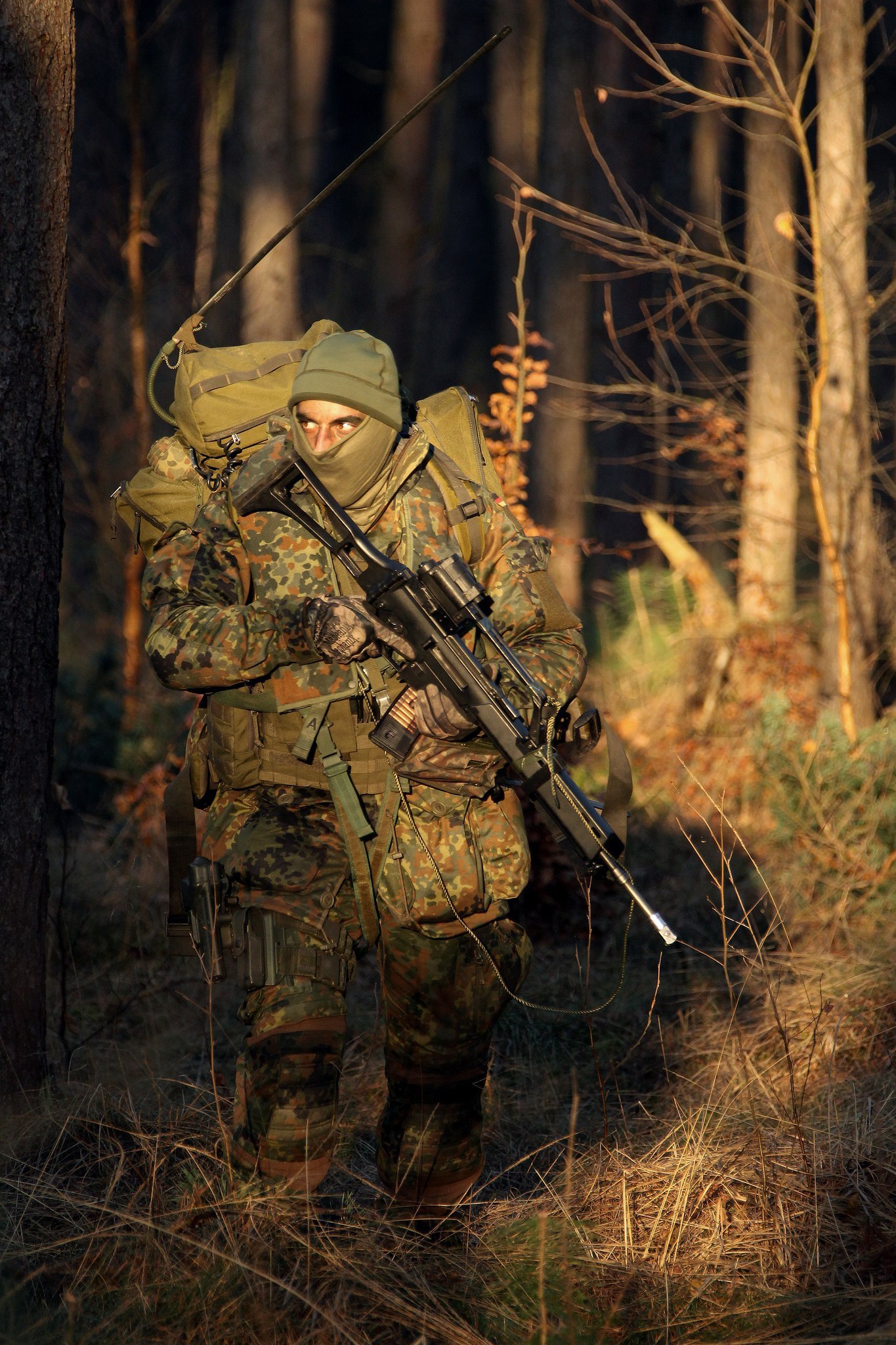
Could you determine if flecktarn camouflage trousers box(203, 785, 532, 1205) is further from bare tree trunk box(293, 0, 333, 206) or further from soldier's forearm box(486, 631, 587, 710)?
bare tree trunk box(293, 0, 333, 206)

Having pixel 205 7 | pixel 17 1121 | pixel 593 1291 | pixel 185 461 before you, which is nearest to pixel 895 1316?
pixel 593 1291

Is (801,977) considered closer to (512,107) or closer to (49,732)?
(49,732)

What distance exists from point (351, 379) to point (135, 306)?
5.77m

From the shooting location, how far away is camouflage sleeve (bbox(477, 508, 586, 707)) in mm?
3318

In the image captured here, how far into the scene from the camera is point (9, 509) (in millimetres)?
3566

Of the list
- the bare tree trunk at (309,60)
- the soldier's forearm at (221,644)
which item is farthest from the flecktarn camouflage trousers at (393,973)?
the bare tree trunk at (309,60)

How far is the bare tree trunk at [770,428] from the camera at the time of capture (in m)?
8.88

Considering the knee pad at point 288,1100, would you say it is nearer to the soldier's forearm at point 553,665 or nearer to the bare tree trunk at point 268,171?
the soldier's forearm at point 553,665

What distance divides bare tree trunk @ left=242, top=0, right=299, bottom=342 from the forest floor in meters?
4.41

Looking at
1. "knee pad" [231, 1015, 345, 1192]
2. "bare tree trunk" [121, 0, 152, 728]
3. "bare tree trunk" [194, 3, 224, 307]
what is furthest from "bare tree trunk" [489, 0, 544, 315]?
"knee pad" [231, 1015, 345, 1192]

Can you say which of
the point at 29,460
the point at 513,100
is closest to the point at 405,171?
the point at 513,100

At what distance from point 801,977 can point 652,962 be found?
732 mm

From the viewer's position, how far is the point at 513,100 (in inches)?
733

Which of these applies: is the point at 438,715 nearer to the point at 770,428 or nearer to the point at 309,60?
the point at 770,428
